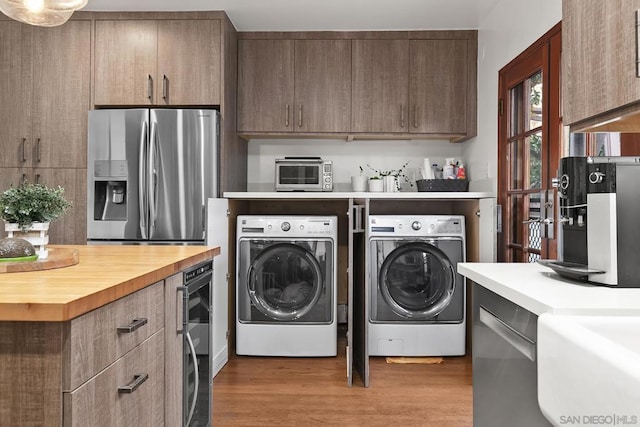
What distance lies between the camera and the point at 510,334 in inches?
57.6

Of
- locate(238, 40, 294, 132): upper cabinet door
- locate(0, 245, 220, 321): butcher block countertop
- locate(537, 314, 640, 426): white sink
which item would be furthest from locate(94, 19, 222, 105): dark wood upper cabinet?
locate(537, 314, 640, 426): white sink

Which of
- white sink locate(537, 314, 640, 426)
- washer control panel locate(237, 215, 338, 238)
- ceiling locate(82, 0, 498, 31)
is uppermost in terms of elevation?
ceiling locate(82, 0, 498, 31)

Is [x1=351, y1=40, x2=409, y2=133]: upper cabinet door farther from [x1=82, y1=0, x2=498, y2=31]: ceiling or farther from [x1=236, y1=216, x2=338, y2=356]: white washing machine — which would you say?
[x1=236, y1=216, x2=338, y2=356]: white washing machine

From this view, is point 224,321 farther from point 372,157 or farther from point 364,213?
point 372,157

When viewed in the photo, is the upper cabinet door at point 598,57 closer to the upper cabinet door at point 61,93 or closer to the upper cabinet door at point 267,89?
the upper cabinet door at point 267,89

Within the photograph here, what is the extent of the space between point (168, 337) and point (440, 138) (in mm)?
2951

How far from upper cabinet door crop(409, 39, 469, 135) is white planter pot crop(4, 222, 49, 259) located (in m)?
2.82

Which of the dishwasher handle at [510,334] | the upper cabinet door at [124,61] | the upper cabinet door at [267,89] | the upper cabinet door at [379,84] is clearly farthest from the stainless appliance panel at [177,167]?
the dishwasher handle at [510,334]

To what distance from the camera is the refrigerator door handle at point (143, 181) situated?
3.30 m

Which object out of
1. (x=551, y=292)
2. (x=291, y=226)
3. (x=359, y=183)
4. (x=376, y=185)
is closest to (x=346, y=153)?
(x=359, y=183)

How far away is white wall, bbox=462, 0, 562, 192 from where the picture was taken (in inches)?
105

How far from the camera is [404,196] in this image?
11.1 feet

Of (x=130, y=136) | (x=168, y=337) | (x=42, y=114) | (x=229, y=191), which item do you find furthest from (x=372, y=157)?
(x=168, y=337)

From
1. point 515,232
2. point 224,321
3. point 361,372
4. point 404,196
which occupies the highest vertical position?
point 404,196
